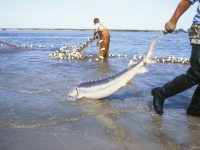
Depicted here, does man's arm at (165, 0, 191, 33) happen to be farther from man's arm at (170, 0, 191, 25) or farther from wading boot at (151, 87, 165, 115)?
wading boot at (151, 87, 165, 115)

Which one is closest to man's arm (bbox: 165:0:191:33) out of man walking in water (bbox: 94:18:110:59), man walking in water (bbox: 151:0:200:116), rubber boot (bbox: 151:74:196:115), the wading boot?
man walking in water (bbox: 151:0:200:116)

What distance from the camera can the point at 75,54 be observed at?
20156 mm

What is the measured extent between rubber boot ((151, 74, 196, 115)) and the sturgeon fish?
710mm

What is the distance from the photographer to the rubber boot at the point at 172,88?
20.5 feet

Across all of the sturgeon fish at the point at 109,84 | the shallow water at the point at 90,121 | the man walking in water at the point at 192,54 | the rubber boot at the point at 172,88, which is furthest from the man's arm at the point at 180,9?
the shallow water at the point at 90,121

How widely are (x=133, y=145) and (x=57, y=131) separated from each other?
3.96 feet

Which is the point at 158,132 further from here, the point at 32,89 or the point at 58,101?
the point at 32,89

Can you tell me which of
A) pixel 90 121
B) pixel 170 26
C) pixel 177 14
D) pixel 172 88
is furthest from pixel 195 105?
pixel 90 121

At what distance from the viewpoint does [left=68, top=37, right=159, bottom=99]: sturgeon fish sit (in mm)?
7203

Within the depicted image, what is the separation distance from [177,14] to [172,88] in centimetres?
129

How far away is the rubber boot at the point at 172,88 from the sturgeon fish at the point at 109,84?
2.33 feet

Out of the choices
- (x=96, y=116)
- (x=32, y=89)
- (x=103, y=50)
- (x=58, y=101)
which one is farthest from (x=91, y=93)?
(x=103, y=50)

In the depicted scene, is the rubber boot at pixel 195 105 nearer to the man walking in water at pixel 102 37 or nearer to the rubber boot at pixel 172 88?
the rubber boot at pixel 172 88

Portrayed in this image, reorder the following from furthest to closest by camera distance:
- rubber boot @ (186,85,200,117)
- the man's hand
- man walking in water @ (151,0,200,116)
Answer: rubber boot @ (186,85,200,117) < the man's hand < man walking in water @ (151,0,200,116)
